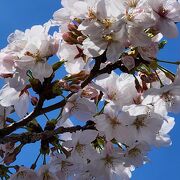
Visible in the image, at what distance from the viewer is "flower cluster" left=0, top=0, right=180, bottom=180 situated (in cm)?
292

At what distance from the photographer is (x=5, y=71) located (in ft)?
10.1

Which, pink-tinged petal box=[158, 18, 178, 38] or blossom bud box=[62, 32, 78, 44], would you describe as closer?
pink-tinged petal box=[158, 18, 178, 38]

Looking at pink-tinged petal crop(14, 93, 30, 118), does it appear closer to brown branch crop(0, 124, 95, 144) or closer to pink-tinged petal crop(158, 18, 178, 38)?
brown branch crop(0, 124, 95, 144)

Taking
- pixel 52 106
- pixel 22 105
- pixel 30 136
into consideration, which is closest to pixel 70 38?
pixel 52 106

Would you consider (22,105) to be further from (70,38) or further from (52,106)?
(70,38)

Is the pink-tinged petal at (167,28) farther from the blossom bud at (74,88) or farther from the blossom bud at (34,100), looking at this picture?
the blossom bud at (34,100)

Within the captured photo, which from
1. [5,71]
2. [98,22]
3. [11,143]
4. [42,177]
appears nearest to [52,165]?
[42,177]

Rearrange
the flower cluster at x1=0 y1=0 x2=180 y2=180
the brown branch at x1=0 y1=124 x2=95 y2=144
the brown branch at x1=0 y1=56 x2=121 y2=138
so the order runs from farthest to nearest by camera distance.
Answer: the brown branch at x1=0 y1=124 x2=95 y2=144
the brown branch at x1=0 y1=56 x2=121 y2=138
the flower cluster at x1=0 y1=0 x2=180 y2=180

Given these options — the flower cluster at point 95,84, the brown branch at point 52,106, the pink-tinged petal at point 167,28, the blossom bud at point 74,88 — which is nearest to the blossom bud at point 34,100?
the flower cluster at point 95,84

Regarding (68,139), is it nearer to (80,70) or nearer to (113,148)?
(113,148)

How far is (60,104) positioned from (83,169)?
558 mm

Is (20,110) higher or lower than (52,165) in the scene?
higher

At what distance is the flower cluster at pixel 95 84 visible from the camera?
2.92 m

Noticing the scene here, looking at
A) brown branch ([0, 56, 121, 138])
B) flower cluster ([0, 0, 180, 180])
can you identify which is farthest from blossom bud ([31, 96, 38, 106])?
brown branch ([0, 56, 121, 138])
